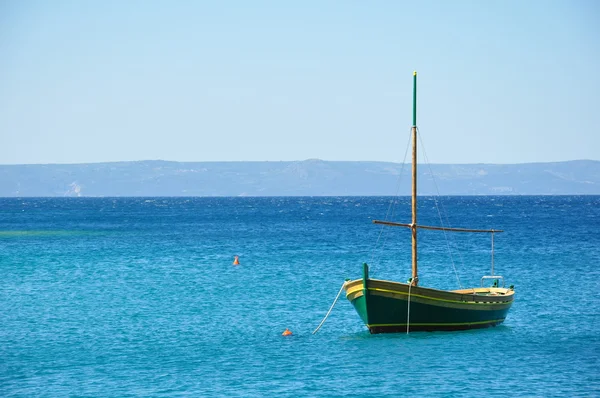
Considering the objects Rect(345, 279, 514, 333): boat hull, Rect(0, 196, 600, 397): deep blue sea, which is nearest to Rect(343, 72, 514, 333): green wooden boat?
Rect(345, 279, 514, 333): boat hull

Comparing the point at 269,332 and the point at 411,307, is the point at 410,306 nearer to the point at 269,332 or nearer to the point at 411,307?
the point at 411,307

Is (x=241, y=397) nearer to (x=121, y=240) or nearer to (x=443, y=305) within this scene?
(x=443, y=305)

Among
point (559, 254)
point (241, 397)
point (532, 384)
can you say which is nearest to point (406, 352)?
point (532, 384)

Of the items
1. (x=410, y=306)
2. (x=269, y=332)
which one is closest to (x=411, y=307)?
(x=410, y=306)

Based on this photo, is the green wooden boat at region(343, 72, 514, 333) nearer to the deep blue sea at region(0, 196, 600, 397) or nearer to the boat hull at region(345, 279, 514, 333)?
the boat hull at region(345, 279, 514, 333)

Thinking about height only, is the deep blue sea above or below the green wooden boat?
below

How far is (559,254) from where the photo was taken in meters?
82.8

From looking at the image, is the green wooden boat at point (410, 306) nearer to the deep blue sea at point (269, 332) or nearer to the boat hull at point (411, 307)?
the boat hull at point (411, 307)

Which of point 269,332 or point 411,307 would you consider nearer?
point 411,307

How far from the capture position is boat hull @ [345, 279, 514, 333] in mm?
39500

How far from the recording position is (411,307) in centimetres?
4019

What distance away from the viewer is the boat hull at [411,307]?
130 ft

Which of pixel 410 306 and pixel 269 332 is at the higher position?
pixel 410 306

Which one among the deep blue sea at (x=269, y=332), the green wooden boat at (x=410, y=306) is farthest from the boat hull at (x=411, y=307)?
the deep blue sea at (x=269, y=332)
